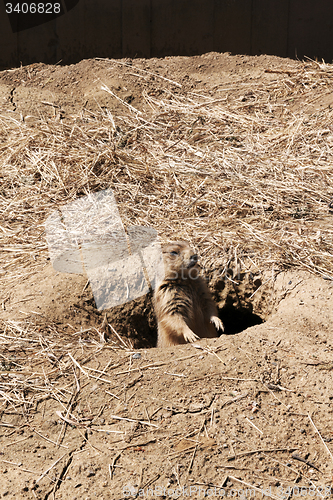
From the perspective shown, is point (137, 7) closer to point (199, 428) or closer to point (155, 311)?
point (155, 311)

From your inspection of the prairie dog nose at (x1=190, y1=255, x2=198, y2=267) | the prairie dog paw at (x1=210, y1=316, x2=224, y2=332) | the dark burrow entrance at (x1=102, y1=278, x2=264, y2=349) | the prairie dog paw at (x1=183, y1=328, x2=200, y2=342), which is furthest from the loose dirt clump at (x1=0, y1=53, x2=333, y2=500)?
the prairie dog paw at (x1=183, y1=328, x2=200, y2=342)

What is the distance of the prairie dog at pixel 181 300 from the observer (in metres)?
3.83

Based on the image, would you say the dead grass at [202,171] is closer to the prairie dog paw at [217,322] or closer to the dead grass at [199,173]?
the dead grass at [199,173]

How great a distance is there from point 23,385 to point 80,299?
3.31 feet

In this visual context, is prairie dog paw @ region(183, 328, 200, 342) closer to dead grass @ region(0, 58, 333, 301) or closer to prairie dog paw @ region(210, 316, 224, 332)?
prairie dog paw @ region(210, 316, 224, 332)

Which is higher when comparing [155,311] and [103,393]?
[103,393]

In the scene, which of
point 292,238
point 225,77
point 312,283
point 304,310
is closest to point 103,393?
point 304,310

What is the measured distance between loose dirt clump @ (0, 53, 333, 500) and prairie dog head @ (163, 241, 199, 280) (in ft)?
0.61

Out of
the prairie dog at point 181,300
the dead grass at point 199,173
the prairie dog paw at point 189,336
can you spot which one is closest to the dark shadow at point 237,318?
the prairie dog at point 181,300

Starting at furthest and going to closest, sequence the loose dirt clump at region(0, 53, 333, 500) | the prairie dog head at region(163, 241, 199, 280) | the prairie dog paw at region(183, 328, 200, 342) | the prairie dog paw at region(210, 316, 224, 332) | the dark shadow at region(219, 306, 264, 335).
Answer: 1. the dark shadow at region(219, 306, 264, 335)
2. the prairie dog paw at region(210, 316, 224, 332)
3. the prairie dog head at region(163, 241, 199, 280)
4. the prairie dog paw at region(183, 328, 200, 342)
5. the loose dirt clump at region(0, 53, 333, 500)

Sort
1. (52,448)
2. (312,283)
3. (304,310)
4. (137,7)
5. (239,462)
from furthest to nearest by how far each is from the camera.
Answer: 1. (137,7)
2. (312,283)
3. (304,310)
4. (52,448)
5. (239,462)

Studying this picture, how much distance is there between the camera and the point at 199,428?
2.35 meters

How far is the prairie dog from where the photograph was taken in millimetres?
3830

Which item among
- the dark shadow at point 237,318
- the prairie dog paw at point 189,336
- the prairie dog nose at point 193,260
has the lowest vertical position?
the dark shadow at point 237,318
